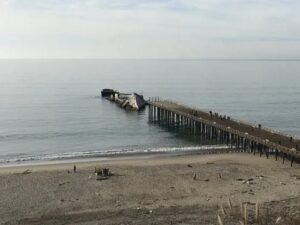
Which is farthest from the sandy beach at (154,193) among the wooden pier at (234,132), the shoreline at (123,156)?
the shoreline at (123,156)

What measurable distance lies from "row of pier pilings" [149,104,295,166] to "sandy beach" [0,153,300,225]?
87.9 inches

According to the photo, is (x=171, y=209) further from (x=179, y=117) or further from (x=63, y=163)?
(x=179, y=117)

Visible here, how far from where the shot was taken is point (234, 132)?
155 feet

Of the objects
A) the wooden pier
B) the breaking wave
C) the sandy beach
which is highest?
the wooden pier

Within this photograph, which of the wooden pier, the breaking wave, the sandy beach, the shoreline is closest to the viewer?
the sandy beach

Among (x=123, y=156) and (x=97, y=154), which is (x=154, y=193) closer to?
(x=123, y=156)

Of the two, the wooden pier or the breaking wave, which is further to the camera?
the breaking wave

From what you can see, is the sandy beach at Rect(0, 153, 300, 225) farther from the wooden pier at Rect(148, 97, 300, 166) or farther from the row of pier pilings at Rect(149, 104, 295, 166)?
the row of pier pilings at Rect(149, 104, 295, 166)

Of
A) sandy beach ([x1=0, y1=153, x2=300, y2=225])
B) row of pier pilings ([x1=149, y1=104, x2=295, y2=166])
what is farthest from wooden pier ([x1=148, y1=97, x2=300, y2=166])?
sandy beach ([x1=0, y1=153, x2=300, y2=225])

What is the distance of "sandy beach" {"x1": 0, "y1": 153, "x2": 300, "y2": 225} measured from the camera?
2448cm

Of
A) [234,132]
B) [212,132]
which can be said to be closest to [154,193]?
[234,132]

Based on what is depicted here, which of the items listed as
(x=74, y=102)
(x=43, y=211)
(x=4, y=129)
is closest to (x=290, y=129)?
(x=4, y=129)

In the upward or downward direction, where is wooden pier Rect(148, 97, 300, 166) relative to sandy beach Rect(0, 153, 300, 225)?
upward

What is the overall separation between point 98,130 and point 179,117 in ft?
37.7
